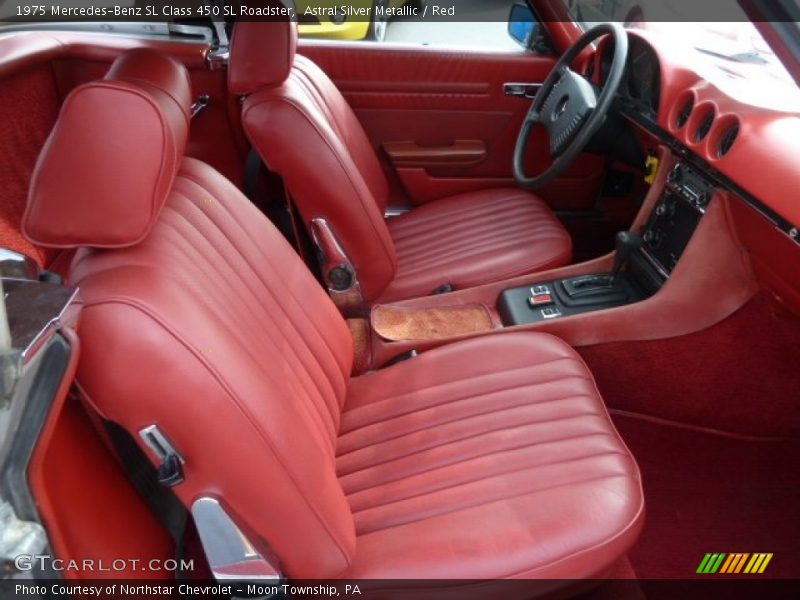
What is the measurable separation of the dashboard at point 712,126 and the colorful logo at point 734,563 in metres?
0.69

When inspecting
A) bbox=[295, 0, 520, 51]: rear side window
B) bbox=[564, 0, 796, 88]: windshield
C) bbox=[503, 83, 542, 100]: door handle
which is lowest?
bbox=[295, 0, 520, 51]: rear side window

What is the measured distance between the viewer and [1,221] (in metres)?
1.69

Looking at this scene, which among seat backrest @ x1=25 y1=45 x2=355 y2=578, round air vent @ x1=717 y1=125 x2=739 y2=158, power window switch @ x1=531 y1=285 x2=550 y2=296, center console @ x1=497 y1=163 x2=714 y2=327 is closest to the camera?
seat backrest @ x1=25 y1=45 x2=355 y2=578

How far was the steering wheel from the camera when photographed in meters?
1.51

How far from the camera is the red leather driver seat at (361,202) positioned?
4.66ft

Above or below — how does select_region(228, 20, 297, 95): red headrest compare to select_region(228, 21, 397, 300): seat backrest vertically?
above

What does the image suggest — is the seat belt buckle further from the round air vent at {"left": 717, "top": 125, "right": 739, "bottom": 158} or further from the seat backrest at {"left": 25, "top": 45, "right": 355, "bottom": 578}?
the round air vent at {"left": 717, "top": 125, "right": 739, "bottom": 158}

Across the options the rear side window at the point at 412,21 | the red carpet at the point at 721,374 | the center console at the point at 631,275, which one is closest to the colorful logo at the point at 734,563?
the red carpet at the point at 721,374

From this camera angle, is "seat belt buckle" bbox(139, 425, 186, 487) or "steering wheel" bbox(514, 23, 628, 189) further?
"steering wheel" bbox(514, 23, 628, 189)

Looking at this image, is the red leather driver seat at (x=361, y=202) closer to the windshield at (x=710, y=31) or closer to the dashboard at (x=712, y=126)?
the dashboard at (x=712, y=126)

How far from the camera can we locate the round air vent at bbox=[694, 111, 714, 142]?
55.5 inches

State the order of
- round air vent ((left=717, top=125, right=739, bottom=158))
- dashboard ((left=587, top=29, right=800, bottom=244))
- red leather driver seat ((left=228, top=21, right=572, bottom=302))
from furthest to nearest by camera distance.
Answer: red leather driver seat ((left=228, top=21, right=572, bottom=302)) → round air vent ((left=717, top=125, right=739, bottom=158)) → dashboard ((left=587, top=29, right=800, bottom=244))

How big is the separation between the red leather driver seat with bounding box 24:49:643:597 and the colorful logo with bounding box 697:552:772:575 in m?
0.46

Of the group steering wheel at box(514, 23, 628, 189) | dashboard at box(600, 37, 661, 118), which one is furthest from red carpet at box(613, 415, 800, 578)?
dashboard at box(600, 37, 661, 118)
